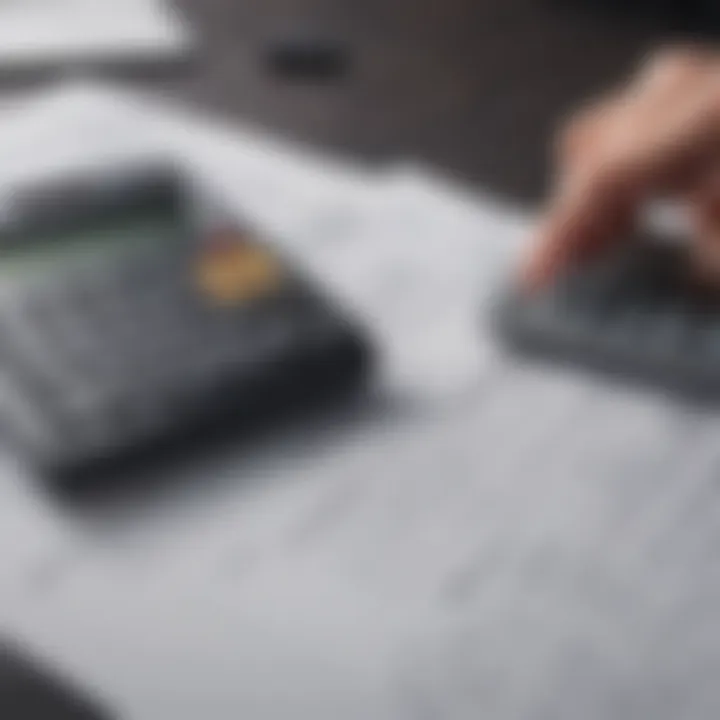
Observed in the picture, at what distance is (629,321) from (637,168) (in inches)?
3.9

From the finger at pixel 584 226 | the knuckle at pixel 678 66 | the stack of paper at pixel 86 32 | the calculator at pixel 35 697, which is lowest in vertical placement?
the calculator at pixel 35 697

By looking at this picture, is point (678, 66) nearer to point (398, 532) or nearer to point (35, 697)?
point (398, 532)

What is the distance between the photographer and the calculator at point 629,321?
1.80 ft

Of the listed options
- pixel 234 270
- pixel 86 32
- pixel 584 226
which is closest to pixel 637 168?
pixel 584 226

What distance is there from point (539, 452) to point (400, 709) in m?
0.13

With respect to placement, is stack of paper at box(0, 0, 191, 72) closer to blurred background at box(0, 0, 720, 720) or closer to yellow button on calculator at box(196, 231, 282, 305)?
blurred background at box(0, 0, 720, 720)

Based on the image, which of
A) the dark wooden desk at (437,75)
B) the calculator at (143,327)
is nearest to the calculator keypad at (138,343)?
the calculator at (143,327)

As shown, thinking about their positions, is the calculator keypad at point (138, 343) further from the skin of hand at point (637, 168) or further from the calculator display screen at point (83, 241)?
the skin of hand at point (637, 168)

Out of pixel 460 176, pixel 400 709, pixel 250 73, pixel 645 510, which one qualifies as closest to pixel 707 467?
pixel 645 510

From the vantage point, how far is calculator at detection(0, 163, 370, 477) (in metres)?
0.50

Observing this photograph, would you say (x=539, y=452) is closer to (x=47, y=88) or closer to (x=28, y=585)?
(x=28, y=585)

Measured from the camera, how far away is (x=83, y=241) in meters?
0.57

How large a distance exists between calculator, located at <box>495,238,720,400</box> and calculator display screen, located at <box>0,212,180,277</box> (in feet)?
0.42

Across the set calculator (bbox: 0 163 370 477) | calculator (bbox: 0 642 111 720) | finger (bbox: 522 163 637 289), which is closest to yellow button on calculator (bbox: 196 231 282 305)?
calculator (bbox: 0 163 370 477)
